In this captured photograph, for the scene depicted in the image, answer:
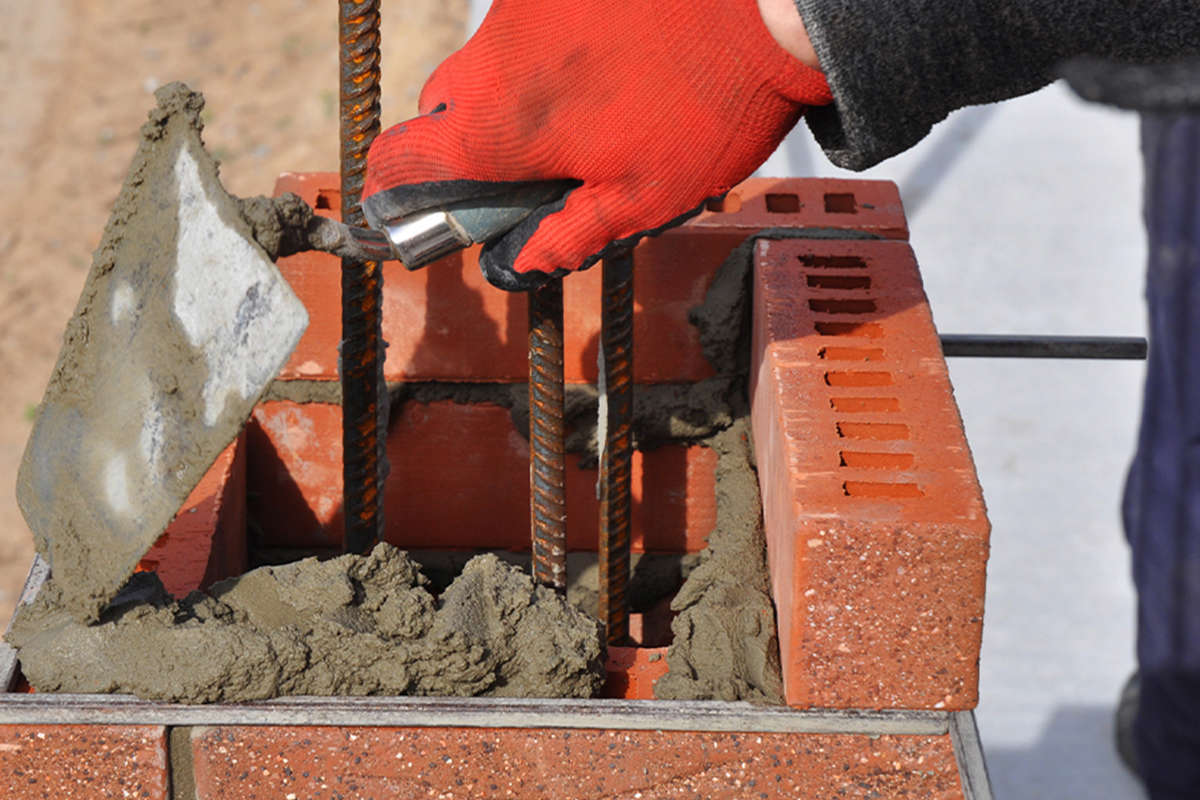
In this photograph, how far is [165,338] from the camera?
73.9 inches

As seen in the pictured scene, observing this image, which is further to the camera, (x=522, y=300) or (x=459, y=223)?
(x=522, y=300)

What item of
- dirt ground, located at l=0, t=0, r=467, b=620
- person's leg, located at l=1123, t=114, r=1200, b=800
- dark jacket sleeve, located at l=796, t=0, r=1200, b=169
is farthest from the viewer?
dirt ground, located at l=0, t=0, r=467, b=620

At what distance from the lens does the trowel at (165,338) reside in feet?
5.86

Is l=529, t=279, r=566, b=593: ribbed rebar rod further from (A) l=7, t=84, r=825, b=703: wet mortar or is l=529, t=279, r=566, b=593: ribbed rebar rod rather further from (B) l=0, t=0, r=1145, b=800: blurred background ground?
(B) l=0, t=0, r=1145, b=800: blurred background ground

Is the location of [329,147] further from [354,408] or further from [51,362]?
[354,408]

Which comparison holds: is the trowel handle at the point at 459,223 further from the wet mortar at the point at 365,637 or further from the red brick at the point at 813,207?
the red brick at the point at 813,207

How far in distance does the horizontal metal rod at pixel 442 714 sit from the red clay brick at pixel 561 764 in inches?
0.5

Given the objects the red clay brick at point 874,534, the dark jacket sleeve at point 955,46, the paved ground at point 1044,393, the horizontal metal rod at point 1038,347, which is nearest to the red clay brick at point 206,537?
the red clay brick at point 874,534

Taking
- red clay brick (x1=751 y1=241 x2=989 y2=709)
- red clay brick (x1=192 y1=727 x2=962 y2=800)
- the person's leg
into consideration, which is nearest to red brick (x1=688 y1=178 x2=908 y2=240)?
red clay brick (x1=751 y1=241 x2=989 y2=709)

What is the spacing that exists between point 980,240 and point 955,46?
4522mm

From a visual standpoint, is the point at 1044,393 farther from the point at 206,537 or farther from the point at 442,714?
the point at 442,714

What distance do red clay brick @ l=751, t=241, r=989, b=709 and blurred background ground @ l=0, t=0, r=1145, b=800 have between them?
7.85ft

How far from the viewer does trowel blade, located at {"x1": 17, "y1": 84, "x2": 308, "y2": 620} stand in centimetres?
178

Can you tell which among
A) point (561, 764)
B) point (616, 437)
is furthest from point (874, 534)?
point (616, 437)
